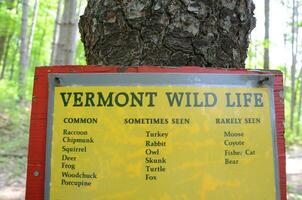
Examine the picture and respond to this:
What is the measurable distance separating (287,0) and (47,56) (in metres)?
19.3

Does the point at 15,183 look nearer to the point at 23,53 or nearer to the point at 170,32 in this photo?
the point at 170,32

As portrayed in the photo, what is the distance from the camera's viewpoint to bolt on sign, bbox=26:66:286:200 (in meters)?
1.18

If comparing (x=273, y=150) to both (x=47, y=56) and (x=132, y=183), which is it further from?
(x=47, y=56)

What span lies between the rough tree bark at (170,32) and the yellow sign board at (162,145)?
199mm

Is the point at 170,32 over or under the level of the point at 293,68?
under

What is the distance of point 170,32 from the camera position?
1.37 m

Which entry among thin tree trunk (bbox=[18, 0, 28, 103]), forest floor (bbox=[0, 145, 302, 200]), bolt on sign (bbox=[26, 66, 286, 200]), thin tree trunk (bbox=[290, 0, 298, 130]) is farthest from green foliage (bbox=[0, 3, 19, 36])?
thin tree trunk (bbox=[290, 0, 298, 130])

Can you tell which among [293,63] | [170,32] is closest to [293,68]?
[293,63]

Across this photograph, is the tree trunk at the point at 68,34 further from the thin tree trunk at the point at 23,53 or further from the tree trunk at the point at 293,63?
the tree trunk at the point at 293,63

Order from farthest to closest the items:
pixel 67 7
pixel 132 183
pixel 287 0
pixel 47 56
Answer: pixel 47 56
pixel 287 0
pixel 67 7
pixel 132 183

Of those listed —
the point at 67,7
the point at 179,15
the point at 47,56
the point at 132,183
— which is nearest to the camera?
the point at 132,183

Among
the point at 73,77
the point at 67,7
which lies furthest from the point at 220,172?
the point at 67,7

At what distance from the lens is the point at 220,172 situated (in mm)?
1177

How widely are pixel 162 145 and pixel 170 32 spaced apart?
410 millimetres
